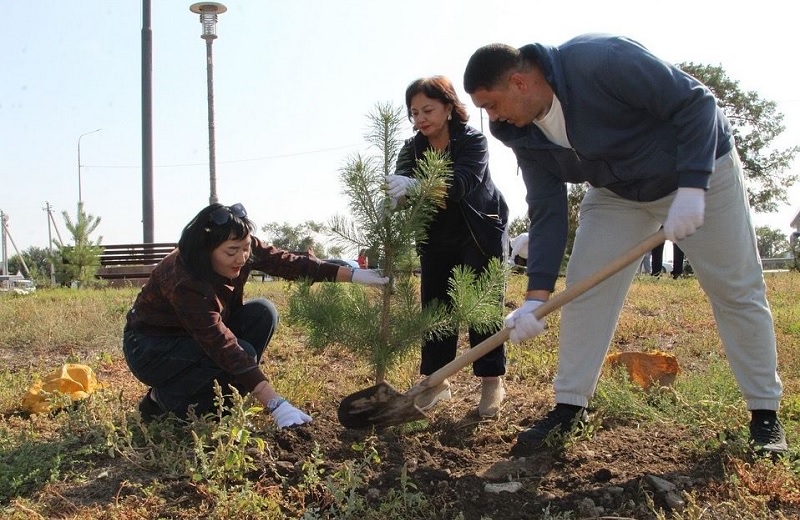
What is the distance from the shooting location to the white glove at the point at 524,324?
257 centimetres

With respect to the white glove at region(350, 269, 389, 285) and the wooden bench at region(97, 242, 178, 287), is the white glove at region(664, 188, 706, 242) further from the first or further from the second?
the wooden bench at region(97, 242, 178, 287)

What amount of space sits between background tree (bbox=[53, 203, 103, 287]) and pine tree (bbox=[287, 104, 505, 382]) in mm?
10343

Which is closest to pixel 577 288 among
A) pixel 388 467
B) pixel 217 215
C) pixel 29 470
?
pixel 388 467

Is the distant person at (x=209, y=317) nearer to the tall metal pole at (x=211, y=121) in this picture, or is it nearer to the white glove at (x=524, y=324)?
the white glove at (x=524, y=324)

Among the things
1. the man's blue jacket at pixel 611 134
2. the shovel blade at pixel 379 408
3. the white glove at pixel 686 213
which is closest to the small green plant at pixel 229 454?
the shovel blade at pixel 379 408

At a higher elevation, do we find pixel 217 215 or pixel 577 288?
pixel 217 215

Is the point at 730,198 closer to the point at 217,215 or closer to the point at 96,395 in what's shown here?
the point at 217,215

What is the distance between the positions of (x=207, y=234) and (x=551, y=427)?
5.06 ft

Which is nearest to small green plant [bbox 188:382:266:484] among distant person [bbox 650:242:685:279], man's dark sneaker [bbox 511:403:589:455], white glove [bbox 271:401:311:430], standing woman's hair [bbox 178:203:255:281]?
white glove [bbox 271:401:311:430]

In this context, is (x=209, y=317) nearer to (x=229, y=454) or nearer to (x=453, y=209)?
(x=229, y=454)

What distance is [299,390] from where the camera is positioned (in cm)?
342

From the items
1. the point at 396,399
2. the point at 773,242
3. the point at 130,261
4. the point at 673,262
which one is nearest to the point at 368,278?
the point at 396,399

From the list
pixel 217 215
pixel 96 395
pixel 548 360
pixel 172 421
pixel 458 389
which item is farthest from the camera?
pixel 548 360

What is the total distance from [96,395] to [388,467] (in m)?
1.53
